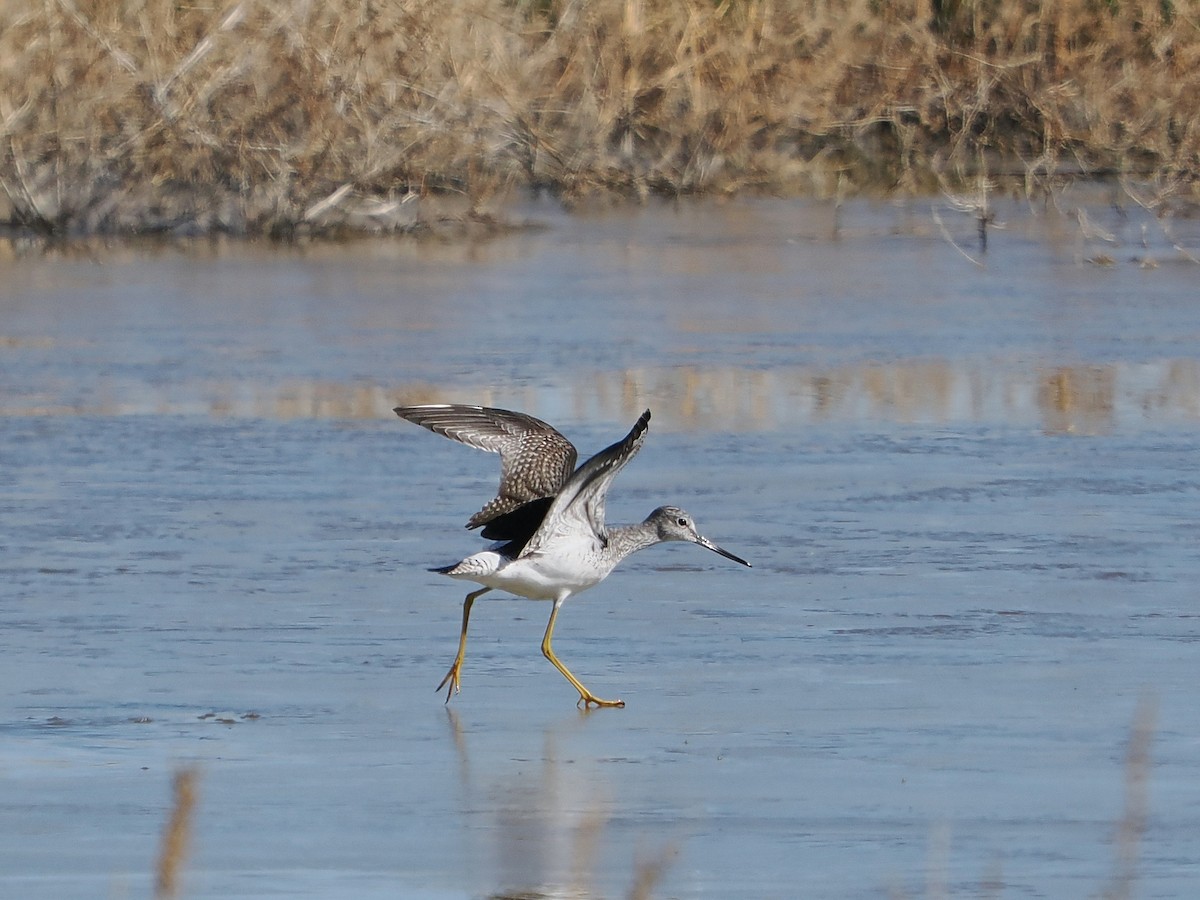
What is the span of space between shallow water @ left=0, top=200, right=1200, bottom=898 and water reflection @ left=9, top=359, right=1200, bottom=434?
40 millimetres

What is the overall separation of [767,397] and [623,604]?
14.4 feet

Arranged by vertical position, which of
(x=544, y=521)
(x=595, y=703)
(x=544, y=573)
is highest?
(x=544, y=521)

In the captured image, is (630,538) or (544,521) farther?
(630,538)

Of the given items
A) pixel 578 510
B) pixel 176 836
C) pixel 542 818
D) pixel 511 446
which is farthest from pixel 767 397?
pixel 176 836

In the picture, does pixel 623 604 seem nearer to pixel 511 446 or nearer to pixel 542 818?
pixel 511 446

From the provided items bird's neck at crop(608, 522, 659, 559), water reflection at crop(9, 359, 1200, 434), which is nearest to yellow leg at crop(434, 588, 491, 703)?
bird's neck at crop(608, 522, 659, 559)

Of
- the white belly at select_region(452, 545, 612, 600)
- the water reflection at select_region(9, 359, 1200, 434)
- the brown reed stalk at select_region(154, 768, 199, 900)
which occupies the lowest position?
the water reflection at select_region(9, 359, 1200, 434)

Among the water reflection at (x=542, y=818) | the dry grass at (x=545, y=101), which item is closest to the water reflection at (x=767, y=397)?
the water reflection at (x=542, y=818)

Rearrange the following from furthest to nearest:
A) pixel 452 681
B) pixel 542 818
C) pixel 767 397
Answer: pixel 767 397 → pixel 452 681 → pixel 542 818

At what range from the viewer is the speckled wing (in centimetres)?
696

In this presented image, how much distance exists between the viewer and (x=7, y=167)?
62.5 feet

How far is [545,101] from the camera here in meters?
22.1

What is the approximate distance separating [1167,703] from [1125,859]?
1425 millimetres

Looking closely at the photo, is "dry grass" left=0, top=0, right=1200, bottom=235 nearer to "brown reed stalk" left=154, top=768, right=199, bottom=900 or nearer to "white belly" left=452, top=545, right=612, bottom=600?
"white belly" left=452, top=545, right=612, bottom=600
